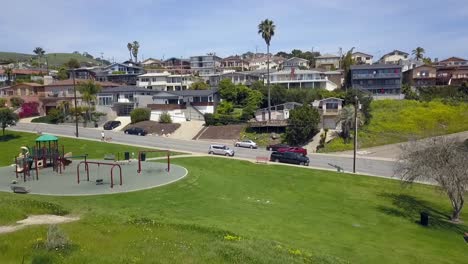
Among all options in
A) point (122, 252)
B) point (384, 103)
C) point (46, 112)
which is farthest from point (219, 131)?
point (122, 252)

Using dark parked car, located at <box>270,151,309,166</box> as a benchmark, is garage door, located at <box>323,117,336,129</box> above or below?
above

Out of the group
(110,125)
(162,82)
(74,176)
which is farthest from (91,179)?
(162,82)

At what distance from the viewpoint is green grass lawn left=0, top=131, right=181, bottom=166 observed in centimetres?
5325

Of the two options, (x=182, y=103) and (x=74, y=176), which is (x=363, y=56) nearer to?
(x=182, y=103)

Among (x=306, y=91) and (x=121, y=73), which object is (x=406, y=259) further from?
(x=121, y=73)

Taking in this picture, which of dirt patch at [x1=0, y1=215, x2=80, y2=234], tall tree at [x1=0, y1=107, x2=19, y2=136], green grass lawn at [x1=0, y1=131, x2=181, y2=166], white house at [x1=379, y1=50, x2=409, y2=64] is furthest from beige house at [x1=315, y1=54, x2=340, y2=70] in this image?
dirt patch at [x1=0, y1=215, x2=80, y2=234]

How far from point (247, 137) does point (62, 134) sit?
32911 mm

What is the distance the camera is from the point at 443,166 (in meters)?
31.7

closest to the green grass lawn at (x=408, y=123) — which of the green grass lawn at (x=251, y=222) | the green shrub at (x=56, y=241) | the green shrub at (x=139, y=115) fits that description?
the green grass lawn at (x=251, y=222)

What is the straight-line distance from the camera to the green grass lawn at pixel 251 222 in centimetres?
1533

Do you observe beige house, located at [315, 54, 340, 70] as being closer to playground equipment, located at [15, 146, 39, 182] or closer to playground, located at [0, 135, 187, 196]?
playground, located at [0, 135, 187, 196]

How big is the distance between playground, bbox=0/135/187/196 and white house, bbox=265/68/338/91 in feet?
223

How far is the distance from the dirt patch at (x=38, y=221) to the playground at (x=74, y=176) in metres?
9.88

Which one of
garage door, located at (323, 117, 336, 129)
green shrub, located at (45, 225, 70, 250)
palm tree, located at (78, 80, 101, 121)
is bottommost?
green shrub, located at (45, 225, 70, 250)
